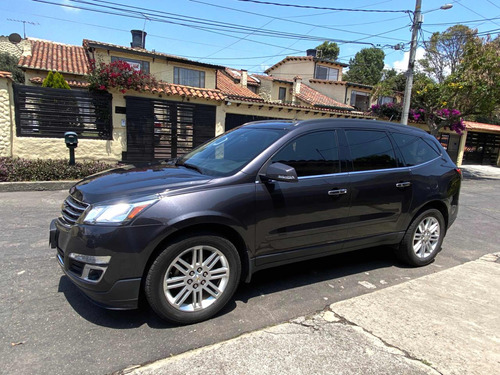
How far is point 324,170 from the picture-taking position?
349 centimetres

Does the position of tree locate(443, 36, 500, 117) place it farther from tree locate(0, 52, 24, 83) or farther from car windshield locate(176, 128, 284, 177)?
tree locate(0, 52, 24, 83)

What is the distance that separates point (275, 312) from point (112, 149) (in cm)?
996

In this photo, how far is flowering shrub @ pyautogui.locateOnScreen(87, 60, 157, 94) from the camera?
10.8 meters

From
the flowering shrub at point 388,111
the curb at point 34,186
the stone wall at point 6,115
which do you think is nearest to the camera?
the curb at point 34,186

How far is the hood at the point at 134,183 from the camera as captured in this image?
2.73 metres

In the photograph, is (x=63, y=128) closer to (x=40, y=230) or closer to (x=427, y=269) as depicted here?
(x=40, y=230)

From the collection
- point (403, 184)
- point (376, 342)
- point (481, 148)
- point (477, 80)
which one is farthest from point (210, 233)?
point (481, 148)

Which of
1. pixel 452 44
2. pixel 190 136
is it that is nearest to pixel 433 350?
pixel 190 136

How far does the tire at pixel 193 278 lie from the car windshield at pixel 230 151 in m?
0.70

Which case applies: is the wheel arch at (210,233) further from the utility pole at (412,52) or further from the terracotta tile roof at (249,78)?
the terracotta tile roof at (249,78)

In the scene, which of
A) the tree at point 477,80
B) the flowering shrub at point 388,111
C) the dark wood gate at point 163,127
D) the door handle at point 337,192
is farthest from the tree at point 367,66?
the door handle at point 337,192

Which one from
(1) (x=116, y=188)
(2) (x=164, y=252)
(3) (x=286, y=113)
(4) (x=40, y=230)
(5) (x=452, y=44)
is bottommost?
(4) (x=40, y=230)

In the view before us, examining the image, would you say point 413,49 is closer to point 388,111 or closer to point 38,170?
point 388,111

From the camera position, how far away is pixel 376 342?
2.69 metres
